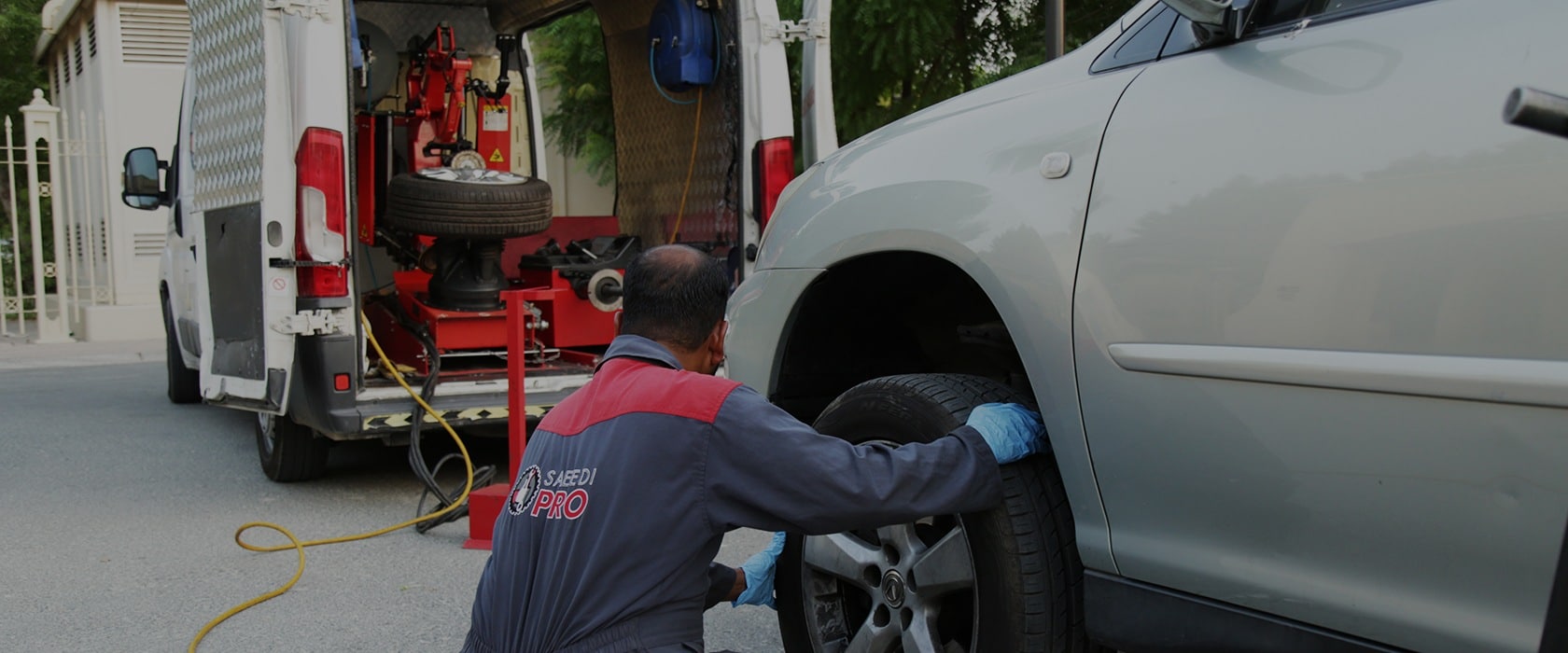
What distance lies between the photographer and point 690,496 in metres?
2.25

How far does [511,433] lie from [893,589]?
103 inches

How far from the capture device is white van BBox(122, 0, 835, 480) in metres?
5.00

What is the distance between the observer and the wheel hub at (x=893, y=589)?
2.54 metres

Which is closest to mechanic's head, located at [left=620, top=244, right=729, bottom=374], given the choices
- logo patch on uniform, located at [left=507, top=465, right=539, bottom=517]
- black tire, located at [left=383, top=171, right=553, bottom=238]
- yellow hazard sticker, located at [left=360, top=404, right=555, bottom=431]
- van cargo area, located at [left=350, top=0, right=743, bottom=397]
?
logo patch on uniform, located at [left=507, top=465, right=539, bottom=517]

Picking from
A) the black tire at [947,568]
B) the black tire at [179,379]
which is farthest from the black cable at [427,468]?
the black tire at [179,379]

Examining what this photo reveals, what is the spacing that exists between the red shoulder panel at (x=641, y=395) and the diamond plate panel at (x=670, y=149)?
3.64m

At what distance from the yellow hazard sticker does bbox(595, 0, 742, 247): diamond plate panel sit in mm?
1427

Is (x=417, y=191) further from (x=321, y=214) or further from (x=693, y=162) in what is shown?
(x=693, y=162)

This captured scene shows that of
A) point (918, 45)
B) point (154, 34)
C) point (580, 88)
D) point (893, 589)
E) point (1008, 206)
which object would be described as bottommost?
point (893, 589)

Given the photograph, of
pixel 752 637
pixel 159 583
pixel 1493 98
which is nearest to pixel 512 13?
pixel 159 583

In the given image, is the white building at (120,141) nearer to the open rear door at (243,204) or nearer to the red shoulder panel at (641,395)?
the open rear door at (243,204)

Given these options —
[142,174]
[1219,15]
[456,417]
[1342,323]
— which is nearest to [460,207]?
[456,417]

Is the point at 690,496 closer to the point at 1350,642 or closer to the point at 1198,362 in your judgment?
the point at 1198,362

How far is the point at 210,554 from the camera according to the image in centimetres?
475
